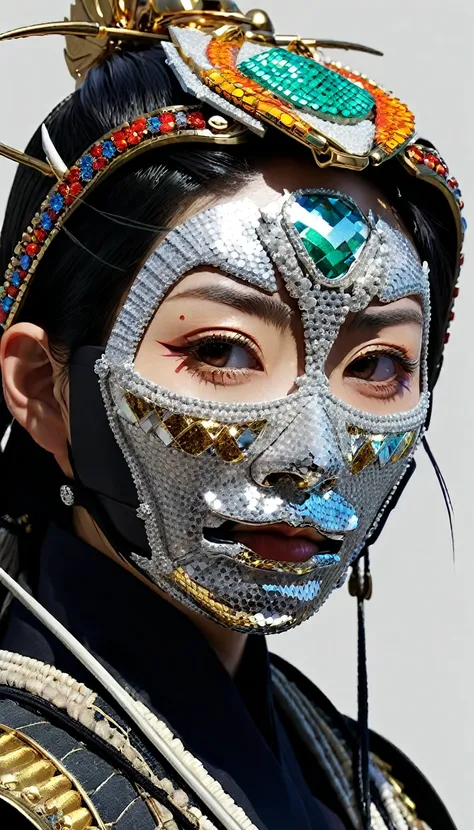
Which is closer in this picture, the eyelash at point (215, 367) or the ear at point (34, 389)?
the eyelash at point (215, 367)

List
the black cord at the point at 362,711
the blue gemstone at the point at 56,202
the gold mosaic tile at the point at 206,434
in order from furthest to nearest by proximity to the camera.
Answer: the black cord at the point at 362,711
the blue gemstone at the point at 56,202
the gold mosaic tile at the point at 206,434

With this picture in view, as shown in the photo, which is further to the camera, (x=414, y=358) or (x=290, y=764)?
(x=290, y=764)

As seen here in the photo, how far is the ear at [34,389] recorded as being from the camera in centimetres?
164

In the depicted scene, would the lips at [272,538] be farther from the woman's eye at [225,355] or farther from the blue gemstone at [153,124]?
the blue gemstone at [153,124]

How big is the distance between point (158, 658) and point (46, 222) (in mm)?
544

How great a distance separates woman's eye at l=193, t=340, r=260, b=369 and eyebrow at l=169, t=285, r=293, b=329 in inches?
1.7

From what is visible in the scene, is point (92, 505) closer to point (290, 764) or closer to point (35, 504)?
point (35, 504)

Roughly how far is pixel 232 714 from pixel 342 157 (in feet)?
2.27

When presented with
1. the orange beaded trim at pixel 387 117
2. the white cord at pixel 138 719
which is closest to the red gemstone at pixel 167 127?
the orange beaded trim at pixel 387 117

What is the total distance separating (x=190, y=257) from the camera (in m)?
1.51

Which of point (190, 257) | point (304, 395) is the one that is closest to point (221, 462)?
point (304, 395)

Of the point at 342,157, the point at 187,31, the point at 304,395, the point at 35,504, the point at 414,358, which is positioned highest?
the point at 187,31

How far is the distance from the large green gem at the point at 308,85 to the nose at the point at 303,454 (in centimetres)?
35

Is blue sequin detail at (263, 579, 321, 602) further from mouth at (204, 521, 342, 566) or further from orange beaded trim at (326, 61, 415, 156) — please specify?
orange beaded trim at (326, 61, 415, 156)
